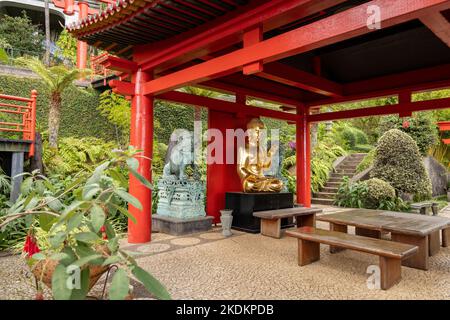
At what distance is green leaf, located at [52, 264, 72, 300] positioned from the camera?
165 cm

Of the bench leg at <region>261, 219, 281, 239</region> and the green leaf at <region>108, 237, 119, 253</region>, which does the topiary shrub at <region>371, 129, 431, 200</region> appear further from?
the green leaf at <region>108, 237, 119, 253</region>

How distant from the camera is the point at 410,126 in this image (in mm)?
10219

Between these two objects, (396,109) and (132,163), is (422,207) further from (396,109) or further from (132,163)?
(132,163)

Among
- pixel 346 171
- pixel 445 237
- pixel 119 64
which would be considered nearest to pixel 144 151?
pixel 119 64

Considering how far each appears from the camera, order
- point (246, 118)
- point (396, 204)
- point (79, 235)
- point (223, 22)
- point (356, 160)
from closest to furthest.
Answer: point (79, 235), point (223, 22), point (246, 118), point (396, 204), point (356, 160)

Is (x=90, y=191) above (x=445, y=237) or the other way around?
above

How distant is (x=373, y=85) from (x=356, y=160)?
23.2 feet

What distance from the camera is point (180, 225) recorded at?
541 centimetres

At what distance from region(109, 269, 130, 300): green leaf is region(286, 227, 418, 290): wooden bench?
2279mm

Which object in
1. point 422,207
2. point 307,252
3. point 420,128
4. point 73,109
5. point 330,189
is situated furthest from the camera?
point 73,109

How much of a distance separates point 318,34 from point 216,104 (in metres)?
3.21

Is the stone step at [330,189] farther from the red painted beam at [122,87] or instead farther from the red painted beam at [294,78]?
the red painted beam at [122,87]
